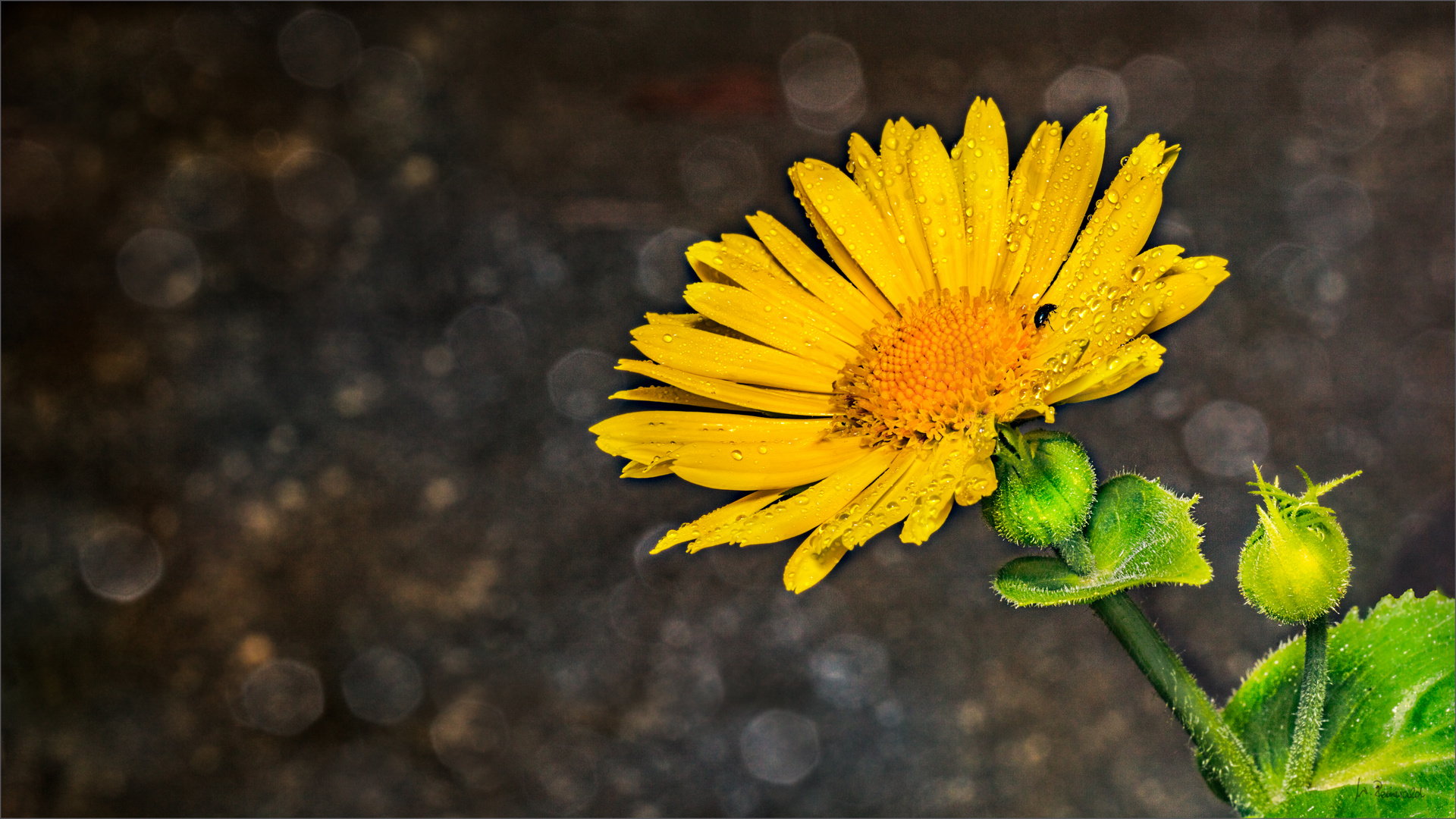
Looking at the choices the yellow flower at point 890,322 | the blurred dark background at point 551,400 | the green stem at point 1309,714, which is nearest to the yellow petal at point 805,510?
the yellow flower at point 890,322

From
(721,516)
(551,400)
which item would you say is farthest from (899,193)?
(551,400)

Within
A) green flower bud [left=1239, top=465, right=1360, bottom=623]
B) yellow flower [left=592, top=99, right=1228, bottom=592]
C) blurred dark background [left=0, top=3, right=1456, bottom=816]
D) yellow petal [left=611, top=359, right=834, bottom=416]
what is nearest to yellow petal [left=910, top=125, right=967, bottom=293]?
yellow flower [left=592, top=99, right=1228, bottom=592]

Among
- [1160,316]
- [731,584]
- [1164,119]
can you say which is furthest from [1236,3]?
[1160,316]

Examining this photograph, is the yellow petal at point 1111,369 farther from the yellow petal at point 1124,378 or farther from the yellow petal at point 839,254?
the yellow petal at point 839,254

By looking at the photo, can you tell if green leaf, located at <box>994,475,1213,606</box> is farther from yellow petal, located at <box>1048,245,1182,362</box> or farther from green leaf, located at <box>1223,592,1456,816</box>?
green leaf, located at <box>1223,592,1456,816</box>

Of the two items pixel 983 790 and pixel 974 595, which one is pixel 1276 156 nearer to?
pixel 974 595

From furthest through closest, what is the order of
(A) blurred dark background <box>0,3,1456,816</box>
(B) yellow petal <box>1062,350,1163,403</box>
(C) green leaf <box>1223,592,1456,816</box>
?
(A) blurred dark background <box>0,3,1456,816</box> → (C) green leaf <box>1223,592,1456,816</box> → (B) yellow petal <box>1062,350,1163,403</box>

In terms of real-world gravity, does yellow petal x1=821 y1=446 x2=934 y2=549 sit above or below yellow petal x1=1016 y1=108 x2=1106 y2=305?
below
